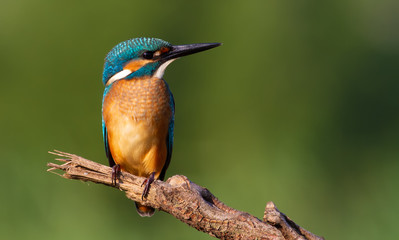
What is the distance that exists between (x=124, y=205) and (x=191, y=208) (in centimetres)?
520

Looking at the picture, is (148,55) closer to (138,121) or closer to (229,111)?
(138,121)

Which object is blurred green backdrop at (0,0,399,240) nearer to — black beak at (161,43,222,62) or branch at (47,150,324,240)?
black beak at (161,43,222,62)

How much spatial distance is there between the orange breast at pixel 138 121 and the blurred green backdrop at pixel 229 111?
3.33 m

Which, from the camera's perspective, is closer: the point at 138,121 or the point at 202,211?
the point at 202,211

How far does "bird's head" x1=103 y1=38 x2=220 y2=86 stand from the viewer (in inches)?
157

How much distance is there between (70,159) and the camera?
3271 mm


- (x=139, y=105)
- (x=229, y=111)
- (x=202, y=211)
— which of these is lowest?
(x=229, y=111)

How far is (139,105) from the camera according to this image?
154 inches

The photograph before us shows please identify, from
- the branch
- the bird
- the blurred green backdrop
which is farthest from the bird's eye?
the blurred green backdrop

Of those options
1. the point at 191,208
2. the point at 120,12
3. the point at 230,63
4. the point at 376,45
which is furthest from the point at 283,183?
the point at 191,208

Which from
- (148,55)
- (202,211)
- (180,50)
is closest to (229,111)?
(180,50)

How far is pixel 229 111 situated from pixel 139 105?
558cm

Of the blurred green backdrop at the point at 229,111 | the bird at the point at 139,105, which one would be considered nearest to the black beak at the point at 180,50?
the bird at the point at 139,105

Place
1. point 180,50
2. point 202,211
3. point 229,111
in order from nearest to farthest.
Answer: point 202,211, point 180,50, point 229,111
